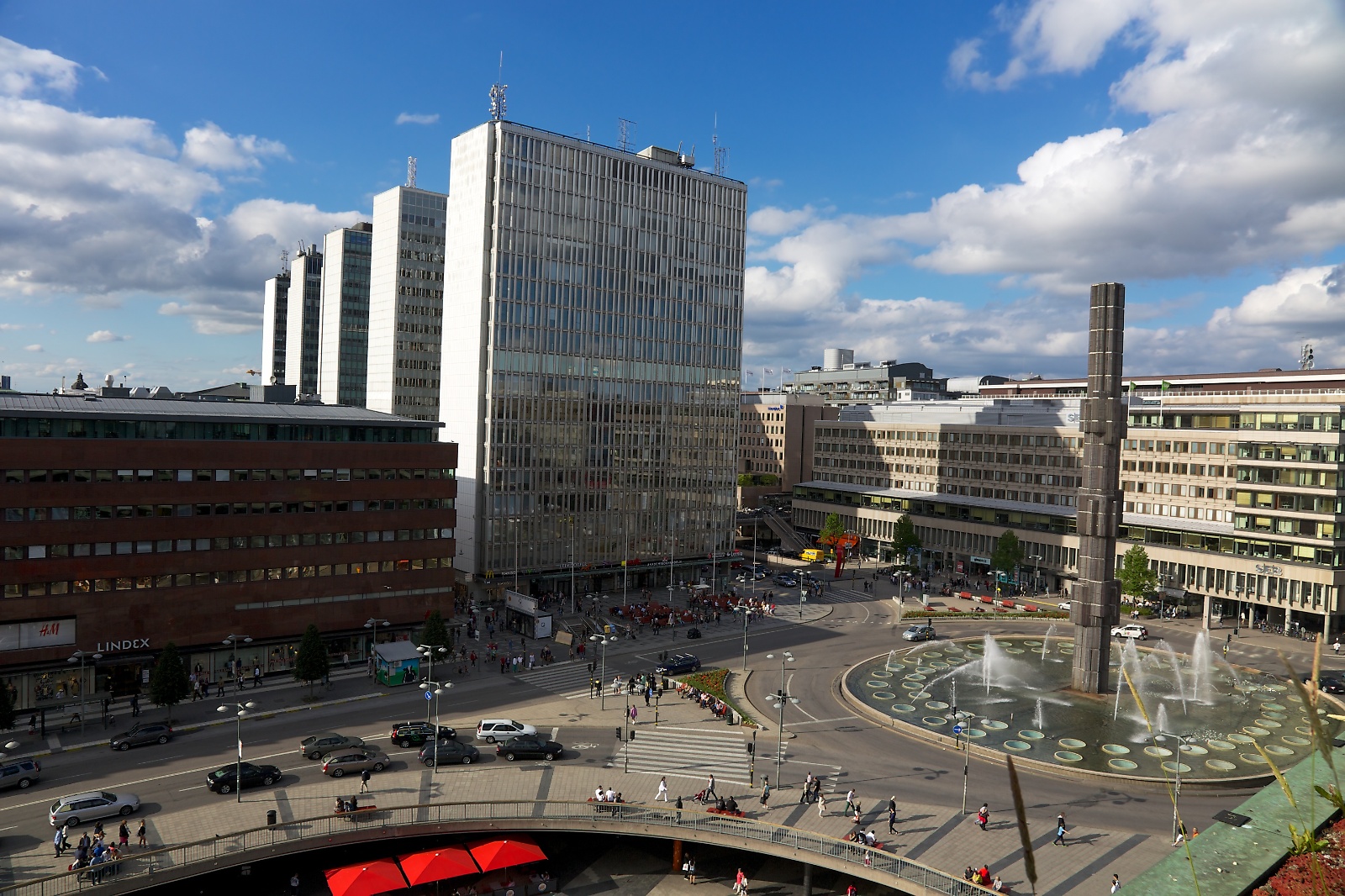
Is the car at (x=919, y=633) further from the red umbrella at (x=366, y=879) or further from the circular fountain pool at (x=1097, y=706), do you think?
the red umbrella at (x=366, y=879)

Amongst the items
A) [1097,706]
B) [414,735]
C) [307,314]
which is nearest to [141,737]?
[414,735]

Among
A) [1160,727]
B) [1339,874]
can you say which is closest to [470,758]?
[1339,874]

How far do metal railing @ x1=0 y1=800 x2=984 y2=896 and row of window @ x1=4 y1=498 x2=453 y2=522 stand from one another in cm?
3196

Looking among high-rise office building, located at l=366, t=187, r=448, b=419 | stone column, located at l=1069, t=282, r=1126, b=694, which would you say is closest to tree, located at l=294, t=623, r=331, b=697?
stone column, located at l=1069, t=282, r=1126, b=694

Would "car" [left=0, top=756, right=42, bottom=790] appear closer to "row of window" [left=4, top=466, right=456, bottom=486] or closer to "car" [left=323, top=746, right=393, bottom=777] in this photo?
"car" [left=323, top=746, right=393, bottom=777]

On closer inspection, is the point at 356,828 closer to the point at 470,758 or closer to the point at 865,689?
the point at 470,758

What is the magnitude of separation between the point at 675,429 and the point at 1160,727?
66.7 meters

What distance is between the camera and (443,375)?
105188 mm

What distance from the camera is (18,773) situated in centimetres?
4575

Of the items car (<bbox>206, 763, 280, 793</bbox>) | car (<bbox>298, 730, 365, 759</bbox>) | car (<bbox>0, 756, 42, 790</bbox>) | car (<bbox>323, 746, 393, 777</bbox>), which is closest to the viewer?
car (<bbox>206, 763, 280, 793</bbox>)

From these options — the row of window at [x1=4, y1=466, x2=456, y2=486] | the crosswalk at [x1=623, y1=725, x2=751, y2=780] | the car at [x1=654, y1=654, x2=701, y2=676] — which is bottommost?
the crosswalk at [x1=623, y1=725, x2=751, y2=780]

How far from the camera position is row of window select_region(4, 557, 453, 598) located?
58.8 metres

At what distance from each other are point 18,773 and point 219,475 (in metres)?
24.4

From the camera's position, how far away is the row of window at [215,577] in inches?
2313
